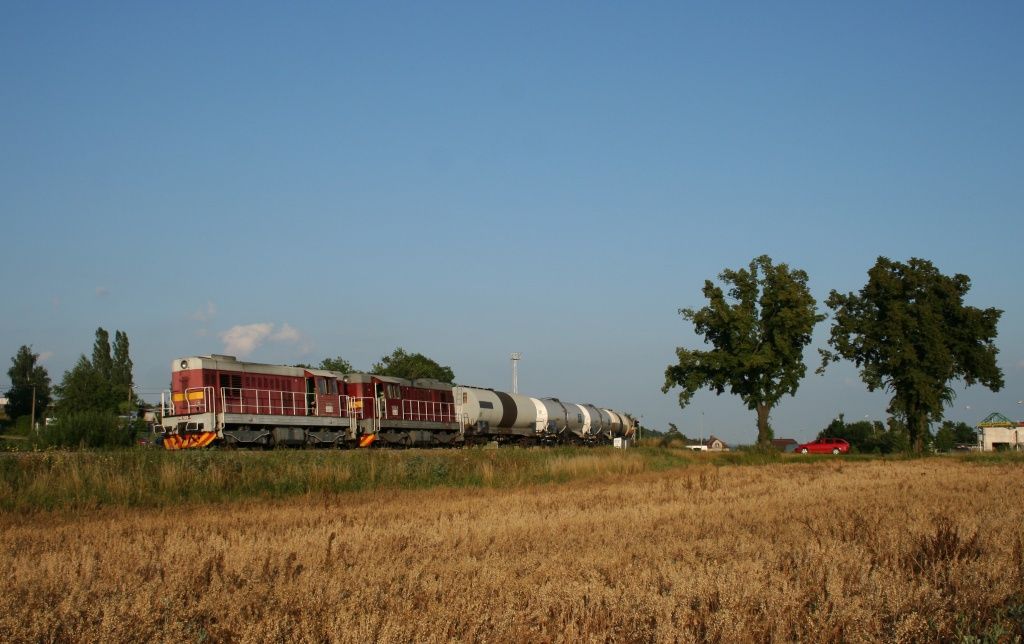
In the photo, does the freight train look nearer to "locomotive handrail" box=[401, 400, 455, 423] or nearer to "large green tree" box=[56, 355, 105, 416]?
"locomotive handrail" box=[401, 400, 455, 423]

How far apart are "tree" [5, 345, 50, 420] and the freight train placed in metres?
84.7

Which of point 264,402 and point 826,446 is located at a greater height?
point 264,402

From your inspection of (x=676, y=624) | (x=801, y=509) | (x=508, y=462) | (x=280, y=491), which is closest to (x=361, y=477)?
(x=280, y=491)

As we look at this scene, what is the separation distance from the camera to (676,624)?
7.08 metres

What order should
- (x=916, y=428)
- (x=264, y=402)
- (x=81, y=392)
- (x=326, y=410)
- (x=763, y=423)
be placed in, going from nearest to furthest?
(x=264, y=402)
(x=326, y=410)
(x=763, y=423)
(x=916, y=428)
(x=81, y=392)

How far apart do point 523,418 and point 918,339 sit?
94.3 feet

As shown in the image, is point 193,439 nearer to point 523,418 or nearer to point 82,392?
point 523,418

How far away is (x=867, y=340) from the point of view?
63406mm

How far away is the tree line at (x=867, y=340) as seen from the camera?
62.0 m

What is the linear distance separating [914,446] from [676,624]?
212 ft

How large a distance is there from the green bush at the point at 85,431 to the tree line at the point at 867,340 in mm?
39793

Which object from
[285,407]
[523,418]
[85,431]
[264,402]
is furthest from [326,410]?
[523,418]

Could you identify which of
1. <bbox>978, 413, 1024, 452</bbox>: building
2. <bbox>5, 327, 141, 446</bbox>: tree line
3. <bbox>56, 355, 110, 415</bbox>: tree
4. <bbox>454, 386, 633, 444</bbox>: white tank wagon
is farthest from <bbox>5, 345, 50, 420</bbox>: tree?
<bbox>978, 413, 1024, 452</bbox>: building

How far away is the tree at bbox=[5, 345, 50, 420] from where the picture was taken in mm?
117312
